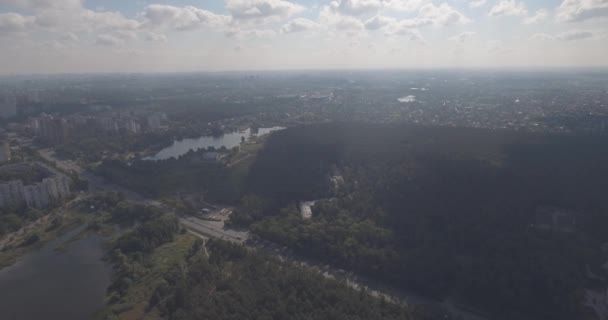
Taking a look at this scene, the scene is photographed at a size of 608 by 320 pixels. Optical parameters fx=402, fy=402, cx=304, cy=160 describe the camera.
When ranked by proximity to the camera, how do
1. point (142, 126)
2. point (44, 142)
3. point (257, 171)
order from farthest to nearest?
point (142, 126), point (44, 142), point (257, 171)

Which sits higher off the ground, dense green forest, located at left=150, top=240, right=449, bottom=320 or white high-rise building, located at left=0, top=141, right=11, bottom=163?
white high-rise building, located at left=0, top=141, right=11, bottom=163

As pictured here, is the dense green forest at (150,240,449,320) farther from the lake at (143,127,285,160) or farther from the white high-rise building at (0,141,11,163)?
the white high-rise building at (0,141,11,163)

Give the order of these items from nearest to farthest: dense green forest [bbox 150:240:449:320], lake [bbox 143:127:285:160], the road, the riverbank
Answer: dense green forest [bbox 150:240:449:320]
the road
the riverbank
lake [bbox 143:127:285:160]

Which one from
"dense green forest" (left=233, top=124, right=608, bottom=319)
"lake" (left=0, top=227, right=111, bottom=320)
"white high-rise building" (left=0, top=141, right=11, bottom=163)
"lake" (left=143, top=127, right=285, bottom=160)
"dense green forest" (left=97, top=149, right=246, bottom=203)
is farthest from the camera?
"lake" (left=143, top=127, right=285, bottom=160)

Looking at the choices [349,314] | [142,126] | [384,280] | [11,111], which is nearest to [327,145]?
[384,280]

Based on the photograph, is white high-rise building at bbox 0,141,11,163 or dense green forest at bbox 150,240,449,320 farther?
white high-rise building at bbox 0,141,11,163

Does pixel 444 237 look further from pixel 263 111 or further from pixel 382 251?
pixel 263 111

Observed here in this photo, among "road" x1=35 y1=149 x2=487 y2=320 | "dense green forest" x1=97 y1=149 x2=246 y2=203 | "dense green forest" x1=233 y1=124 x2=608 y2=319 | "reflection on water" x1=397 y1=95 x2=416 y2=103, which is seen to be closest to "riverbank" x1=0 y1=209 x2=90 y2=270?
"road" x1=35 y1=149 x2=487 y2=320

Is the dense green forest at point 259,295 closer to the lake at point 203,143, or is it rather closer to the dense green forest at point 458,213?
the dense green forest at point 458,213
